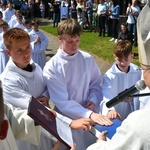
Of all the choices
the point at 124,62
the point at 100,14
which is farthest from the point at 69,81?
the point at 100,14

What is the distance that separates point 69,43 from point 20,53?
52cm

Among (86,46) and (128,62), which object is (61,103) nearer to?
(128,62)

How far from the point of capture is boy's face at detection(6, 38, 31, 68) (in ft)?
9.73

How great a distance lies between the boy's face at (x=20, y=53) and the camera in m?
2.96

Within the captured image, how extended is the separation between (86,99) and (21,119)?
110 centimetres

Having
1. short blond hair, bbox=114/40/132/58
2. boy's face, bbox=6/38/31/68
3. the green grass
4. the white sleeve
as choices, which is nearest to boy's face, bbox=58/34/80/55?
boy's face, bbox=6/38/31/68

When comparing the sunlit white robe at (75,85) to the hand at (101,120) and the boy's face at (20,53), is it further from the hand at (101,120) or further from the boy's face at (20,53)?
the boy's face at (20,53)

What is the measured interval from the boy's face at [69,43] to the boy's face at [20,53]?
398 millimetres

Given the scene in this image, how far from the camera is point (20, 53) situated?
2969 millimetres

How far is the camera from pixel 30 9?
79.2 ft

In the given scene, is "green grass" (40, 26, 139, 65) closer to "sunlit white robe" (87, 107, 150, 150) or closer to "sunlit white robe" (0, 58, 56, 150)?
"sunlit white robe" (0, 58, 56, 150)

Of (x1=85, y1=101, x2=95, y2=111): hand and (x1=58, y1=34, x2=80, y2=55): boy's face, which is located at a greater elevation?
(x1=58, y1=34, x2=80, y2=55): boy's face

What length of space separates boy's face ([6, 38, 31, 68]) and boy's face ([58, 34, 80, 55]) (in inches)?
15.7

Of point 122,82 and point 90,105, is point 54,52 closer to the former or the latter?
point 122,82
